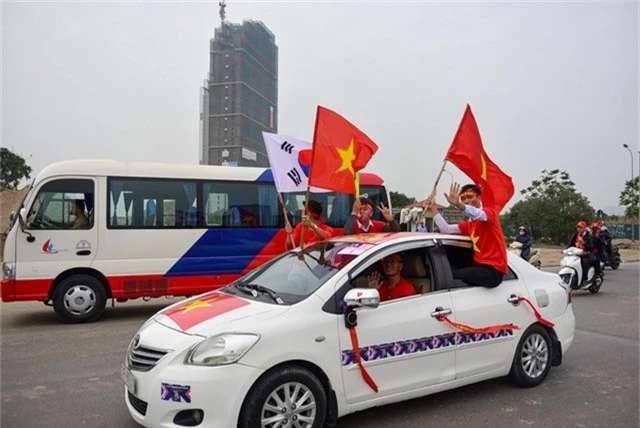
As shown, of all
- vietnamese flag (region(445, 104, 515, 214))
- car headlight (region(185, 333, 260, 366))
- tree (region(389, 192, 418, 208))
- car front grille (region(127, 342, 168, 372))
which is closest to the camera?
car headlight (region(185, 333, 260, 366))

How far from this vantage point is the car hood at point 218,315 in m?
3.56

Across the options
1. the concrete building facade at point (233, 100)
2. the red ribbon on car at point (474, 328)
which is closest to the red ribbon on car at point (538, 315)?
the red ribbon on car at point (474, 328)

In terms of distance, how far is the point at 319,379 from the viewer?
12.3 ft

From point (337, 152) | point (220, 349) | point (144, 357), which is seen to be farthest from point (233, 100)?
A: point (220, 349)

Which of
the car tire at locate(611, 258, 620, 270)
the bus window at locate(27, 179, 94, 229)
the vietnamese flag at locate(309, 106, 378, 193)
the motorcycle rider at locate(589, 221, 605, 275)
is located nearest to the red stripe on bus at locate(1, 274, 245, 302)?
the bus window at locate(27, 179, 94, 229)

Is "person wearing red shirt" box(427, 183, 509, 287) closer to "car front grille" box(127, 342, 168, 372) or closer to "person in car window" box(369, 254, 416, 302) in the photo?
"person in car window" box(369, 254, 416, 302)

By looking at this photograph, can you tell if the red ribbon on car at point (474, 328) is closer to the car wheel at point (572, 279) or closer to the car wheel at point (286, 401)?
the car wheel at point (286, 401)

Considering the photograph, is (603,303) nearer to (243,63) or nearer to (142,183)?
(142,183)

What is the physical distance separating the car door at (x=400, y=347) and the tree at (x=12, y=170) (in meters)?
34.7

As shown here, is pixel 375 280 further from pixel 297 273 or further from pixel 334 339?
pixel 334 339

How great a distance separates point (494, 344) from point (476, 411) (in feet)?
2.06

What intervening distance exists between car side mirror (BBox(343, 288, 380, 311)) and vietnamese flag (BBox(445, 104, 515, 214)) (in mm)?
2404

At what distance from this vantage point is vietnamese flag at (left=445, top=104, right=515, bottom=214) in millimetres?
5598

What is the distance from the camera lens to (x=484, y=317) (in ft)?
15.1
